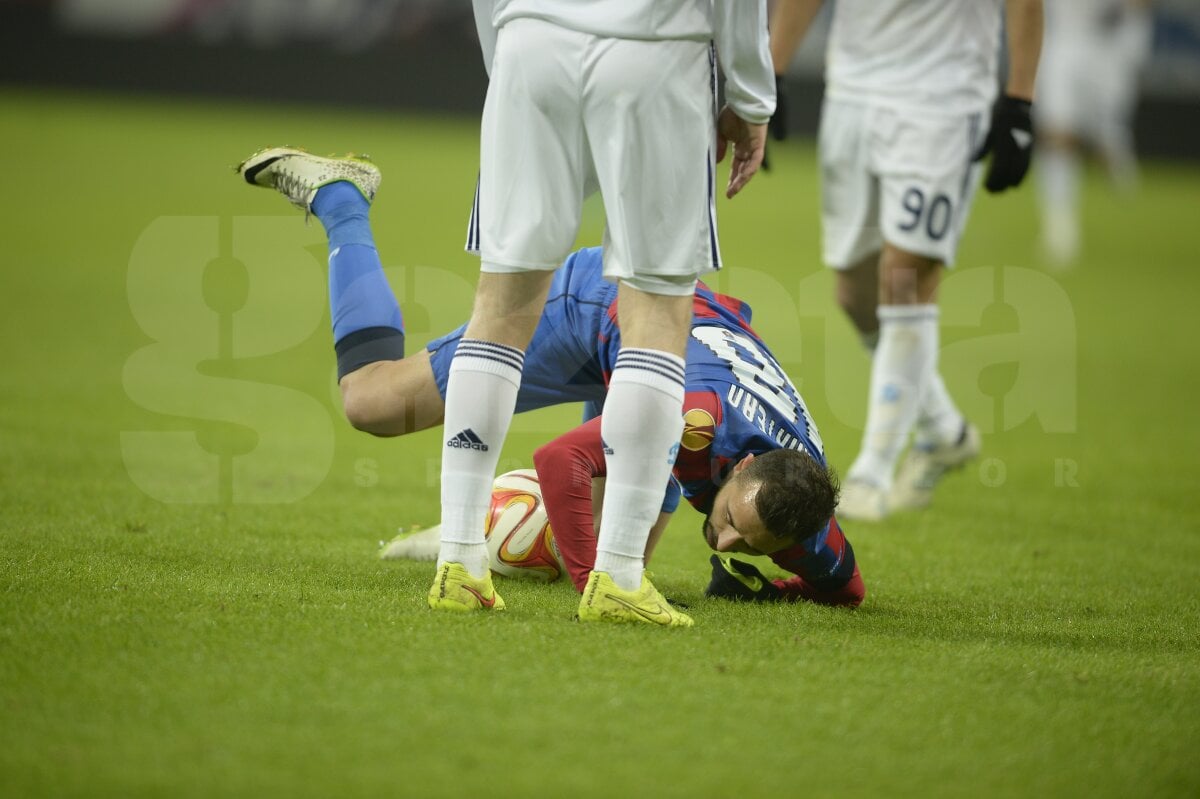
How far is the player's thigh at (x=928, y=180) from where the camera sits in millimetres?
4859

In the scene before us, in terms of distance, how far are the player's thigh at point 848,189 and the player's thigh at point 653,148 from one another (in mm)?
2287

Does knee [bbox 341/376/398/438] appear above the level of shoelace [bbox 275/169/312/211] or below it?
below

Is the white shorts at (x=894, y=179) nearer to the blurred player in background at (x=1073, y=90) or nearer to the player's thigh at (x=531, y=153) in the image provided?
the player's thigh at (x=531, y=153)

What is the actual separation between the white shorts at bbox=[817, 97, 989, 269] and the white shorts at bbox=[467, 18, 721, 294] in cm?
211

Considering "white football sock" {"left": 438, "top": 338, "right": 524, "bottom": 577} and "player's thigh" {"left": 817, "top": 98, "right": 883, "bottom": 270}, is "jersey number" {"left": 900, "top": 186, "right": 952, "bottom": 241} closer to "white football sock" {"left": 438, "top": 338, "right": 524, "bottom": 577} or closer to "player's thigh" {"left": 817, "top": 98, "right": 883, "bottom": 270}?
"player's thigh" {"left": 817, "top": 98, "right": 883, "bottom": 270}

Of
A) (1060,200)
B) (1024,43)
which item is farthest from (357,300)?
(1060,200)

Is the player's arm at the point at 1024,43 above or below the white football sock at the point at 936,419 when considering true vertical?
above

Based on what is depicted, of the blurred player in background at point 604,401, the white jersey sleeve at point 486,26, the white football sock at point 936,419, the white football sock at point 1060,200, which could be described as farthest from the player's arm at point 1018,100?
the white football sock at point 1060,200

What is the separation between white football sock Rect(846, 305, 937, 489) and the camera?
192 inches

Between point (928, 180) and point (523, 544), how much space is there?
219 centimetres

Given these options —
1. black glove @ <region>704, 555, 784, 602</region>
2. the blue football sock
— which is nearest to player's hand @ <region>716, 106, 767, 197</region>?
black glove @ <region>704, 555, 784, 602</region>

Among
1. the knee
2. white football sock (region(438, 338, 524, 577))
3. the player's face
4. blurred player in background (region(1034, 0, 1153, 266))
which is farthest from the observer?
blurred player in background (region(1034, 0, 1153, 266))

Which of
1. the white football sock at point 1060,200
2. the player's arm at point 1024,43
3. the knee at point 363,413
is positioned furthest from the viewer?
the white football sock at point 1060,200

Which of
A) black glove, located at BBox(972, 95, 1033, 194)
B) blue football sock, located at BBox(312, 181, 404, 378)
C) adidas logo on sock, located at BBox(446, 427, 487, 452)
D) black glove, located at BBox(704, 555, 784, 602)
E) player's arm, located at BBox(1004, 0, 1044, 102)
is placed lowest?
black glove, located at BBox(704, 555, 784, 602)
